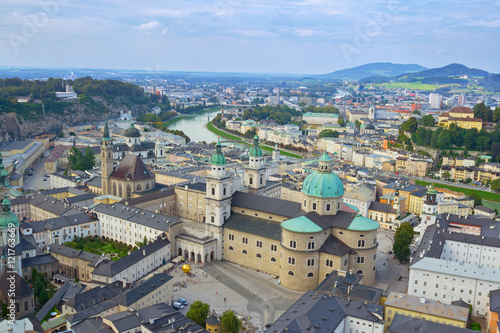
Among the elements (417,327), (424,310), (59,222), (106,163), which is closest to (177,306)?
(417,327)

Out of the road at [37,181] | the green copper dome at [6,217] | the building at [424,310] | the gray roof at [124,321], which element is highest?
the green copper dome at [6,217]

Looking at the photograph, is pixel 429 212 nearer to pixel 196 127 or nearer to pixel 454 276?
pixel 454 276

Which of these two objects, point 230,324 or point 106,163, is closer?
point 230,324

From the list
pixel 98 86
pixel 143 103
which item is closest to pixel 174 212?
pixel 98 86

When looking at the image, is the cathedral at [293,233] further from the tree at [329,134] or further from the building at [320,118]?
the building at [320,118]

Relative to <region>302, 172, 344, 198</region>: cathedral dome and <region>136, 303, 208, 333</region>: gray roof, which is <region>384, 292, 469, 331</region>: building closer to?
<region>302, 172, 344, 198</region>: cathedral dome

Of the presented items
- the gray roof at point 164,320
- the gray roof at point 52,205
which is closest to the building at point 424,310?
the gray roof at point 164,320

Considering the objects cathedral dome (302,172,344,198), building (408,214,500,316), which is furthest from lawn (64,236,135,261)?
→ building (408,214,500,316)
